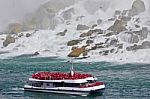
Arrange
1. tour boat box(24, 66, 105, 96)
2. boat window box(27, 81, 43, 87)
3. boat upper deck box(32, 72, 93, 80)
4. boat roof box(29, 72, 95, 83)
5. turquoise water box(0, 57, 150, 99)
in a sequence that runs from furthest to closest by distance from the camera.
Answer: boat window box(27, 81, 43, 87), boat upper deck box(32, 72, 93, 80), boat roof box(29, 72, 95, 83), tour boat box(24, 66, 105, 96), turquoise water box(0, 57, 150, 99)

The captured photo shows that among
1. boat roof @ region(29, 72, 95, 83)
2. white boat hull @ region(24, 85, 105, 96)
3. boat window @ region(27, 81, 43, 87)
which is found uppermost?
boat roof @ region(29, 72, 95, 83)

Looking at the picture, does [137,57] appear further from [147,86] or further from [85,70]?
[147,86]

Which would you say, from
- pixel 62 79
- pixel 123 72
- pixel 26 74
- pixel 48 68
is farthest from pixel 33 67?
pixel 62 79

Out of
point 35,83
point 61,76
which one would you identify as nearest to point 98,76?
point 61,76

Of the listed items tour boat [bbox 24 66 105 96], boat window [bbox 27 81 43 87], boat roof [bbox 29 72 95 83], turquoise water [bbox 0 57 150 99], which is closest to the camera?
turquoise water [bbox 0 57 150 99]

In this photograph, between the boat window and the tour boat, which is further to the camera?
the boat window

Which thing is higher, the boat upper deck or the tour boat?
the boat upper deck

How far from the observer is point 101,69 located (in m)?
162

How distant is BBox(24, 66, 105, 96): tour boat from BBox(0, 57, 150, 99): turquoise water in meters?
1.53

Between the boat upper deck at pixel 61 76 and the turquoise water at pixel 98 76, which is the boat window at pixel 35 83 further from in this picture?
Result: the turquoise water at pixel 98 76

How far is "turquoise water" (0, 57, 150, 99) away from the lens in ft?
387

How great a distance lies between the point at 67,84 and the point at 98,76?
2478 cm

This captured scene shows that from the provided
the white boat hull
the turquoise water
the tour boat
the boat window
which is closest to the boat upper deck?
the tour boat

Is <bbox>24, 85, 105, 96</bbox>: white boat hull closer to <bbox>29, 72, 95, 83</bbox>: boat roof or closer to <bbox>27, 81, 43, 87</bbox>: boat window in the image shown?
<bbox>27, 81, 43, 87</bbox>: boat window
